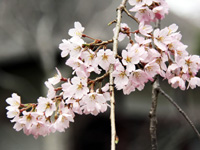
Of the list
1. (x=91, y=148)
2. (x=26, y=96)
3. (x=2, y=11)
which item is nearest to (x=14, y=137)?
(x=26, y=96)

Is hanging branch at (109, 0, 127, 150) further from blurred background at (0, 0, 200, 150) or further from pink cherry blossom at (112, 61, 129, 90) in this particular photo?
blurred background at (0, 0, 200, 150)

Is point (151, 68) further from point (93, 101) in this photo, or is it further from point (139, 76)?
point (93, 101)

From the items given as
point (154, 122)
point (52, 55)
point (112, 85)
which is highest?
point (52, 55)

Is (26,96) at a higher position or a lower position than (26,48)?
lower

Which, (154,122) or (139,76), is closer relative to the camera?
(139,76)

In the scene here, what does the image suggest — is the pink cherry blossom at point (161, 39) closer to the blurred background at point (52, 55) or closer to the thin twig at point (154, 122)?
the thin twig at point (154, 122)

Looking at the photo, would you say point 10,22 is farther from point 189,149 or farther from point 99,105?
point 99,105

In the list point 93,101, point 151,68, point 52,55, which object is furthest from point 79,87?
point 52,55

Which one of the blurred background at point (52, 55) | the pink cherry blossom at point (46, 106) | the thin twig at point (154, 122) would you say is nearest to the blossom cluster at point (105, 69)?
the pink cherry blossom at point (46, 106)

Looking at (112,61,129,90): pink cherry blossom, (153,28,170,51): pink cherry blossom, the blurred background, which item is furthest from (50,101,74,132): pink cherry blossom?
the blurred background
